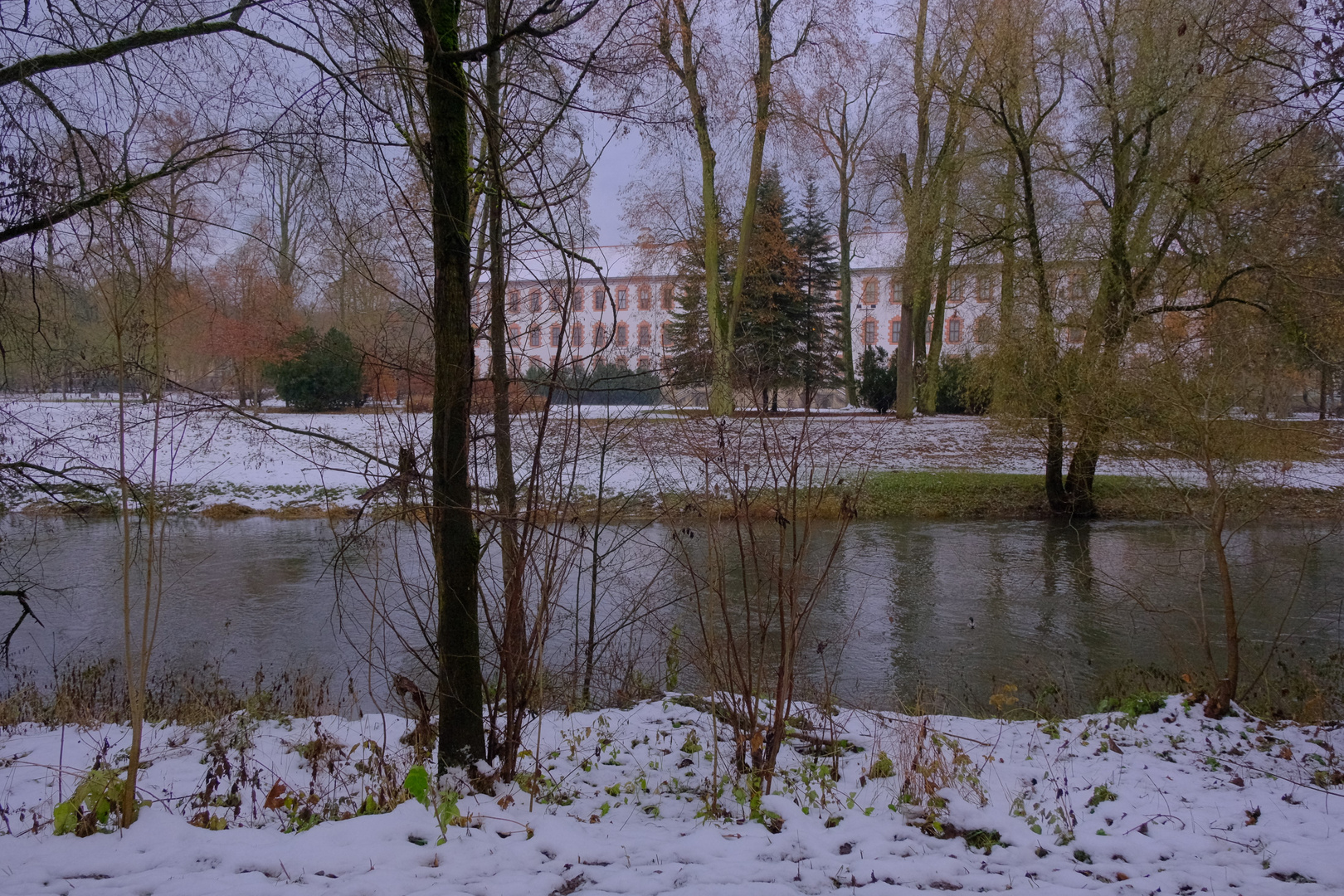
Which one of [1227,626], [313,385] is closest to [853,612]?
[1227,626]

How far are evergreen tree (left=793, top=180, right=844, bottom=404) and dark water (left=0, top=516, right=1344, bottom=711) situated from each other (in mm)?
19783

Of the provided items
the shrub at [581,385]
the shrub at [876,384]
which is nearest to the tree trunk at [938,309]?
the shrub at [876,384]

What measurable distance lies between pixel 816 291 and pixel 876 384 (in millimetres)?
5256

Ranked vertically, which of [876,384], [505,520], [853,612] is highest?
[876,384]

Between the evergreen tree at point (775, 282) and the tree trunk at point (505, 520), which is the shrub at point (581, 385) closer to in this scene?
the tree trunk at point (505, 520)

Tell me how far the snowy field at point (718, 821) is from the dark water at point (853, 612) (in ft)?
3.27

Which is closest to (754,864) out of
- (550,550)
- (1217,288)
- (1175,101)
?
(550,550)

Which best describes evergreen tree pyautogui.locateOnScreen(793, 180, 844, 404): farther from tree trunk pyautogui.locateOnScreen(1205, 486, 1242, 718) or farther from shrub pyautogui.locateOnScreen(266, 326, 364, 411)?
tree trunk pyautogui.locateOnScreen(1205, 486, 1242, 718)

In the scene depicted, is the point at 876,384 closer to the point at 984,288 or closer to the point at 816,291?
the point at 816,291

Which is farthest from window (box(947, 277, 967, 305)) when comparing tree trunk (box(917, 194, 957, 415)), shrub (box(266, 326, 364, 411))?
shrub (box(266, 326, 364, 411))

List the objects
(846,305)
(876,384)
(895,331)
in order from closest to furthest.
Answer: (876,384), (846,305), (895,331)

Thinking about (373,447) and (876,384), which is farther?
(876,384)

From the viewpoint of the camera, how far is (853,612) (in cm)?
1043

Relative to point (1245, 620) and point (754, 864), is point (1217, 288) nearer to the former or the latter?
point (1245, 620)
